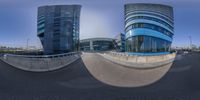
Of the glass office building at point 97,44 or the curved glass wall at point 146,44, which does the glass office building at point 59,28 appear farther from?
the curved glass wall at point 146,44

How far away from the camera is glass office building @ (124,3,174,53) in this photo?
1853 mm

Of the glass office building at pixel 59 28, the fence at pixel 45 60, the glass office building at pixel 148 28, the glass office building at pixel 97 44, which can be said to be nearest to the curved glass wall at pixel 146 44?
the glass office building at pixel 148 28

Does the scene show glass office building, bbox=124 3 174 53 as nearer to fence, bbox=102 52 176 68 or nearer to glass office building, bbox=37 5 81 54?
fence, bbox=102 52 176 68

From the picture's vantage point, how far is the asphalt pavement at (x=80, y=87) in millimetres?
2781

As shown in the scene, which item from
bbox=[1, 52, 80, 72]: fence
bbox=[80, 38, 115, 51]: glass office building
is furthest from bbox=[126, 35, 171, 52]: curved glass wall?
bbox=[1, 52, 80, 72]: fence

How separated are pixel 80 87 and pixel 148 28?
1.88 metres

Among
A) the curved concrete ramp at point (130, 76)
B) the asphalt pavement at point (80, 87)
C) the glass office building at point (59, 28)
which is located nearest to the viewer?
the glass office building at point (59, 28)

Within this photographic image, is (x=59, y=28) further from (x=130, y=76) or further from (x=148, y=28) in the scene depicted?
(x=130, y=76)

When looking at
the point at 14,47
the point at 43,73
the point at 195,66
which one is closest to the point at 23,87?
the point at 43,73

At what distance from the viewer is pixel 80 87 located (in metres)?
3.23

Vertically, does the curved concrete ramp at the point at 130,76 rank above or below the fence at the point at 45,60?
below

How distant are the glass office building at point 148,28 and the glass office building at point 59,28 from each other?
646mm

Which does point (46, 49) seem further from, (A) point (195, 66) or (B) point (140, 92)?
(A) point (195, 66)

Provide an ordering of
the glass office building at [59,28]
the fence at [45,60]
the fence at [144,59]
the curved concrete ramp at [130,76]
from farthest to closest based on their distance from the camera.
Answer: the curved concrete ramp at [130,76], the fence at [45,60], the fence at [144,59], the glass office building at [59,28]
